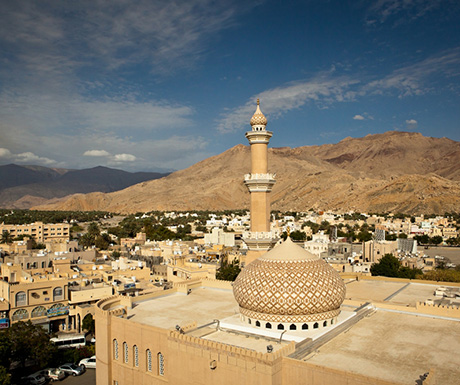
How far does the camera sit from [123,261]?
92.5 ft

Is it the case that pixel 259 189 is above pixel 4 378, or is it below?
above

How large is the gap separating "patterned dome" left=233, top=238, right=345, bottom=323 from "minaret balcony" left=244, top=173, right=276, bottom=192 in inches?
308

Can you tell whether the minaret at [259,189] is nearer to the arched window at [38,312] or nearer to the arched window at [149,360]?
the arched window at [149,360]

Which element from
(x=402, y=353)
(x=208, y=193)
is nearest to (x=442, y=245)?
(x=402, y=353)

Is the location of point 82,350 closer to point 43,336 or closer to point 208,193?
point 43,336

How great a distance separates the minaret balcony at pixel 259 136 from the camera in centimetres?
1997

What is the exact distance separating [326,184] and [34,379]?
9843cm

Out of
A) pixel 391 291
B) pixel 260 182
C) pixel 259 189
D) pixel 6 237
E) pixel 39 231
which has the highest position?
pixel 260 182

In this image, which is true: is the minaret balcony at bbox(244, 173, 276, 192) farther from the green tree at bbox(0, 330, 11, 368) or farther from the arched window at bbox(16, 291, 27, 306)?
the green tree at bbox(0, 330, 11, 368)

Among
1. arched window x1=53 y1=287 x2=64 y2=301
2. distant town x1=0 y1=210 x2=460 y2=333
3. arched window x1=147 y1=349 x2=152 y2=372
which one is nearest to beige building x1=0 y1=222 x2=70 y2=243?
distant town x1=0 y1=210 x2=460 y2=333

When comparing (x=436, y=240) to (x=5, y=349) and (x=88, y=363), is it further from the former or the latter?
(x=5, y=349)

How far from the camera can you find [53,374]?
15992 millimetres

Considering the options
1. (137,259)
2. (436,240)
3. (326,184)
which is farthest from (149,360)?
(326,184)

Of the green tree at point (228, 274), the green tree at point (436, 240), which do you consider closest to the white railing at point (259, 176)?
the green tree at point (228, 274)
